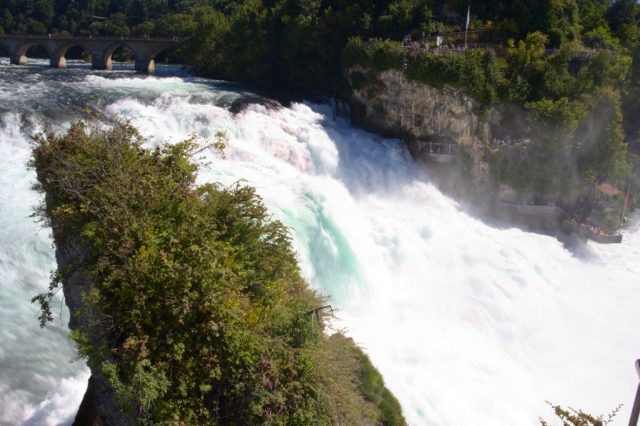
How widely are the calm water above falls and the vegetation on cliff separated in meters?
3.42

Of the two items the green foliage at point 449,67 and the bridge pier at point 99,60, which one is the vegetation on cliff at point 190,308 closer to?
the green foliage at point 449,67

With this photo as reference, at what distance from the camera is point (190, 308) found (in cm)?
701

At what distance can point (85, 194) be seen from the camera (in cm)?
841

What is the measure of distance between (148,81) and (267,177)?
13762 millimetres

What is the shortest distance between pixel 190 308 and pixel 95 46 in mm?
35636

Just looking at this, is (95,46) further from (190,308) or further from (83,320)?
(190,308)

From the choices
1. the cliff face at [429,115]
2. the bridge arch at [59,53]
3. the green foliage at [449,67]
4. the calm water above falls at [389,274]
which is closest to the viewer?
the calm water above falls at [389,274]

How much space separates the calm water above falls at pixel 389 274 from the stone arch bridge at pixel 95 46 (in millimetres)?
12876

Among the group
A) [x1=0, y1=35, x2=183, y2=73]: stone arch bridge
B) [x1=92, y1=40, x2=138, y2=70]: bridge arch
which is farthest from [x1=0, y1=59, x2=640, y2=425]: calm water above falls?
[x1=92, y1=40, x2=138, y2=70]: bridge arch

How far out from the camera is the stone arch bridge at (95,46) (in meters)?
36.6

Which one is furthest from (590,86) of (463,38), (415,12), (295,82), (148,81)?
(148,81)

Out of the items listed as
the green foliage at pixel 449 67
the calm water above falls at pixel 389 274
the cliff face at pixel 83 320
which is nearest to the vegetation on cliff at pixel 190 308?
the cliff face at pixel 83 320

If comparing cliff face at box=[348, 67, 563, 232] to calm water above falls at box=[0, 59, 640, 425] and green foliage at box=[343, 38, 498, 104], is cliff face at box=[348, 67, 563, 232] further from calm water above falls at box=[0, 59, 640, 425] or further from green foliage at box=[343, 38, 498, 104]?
calm water above falls at box=[0, 59, 640, 425]

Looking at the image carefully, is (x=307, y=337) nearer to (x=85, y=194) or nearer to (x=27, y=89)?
(x=85, y=194)
